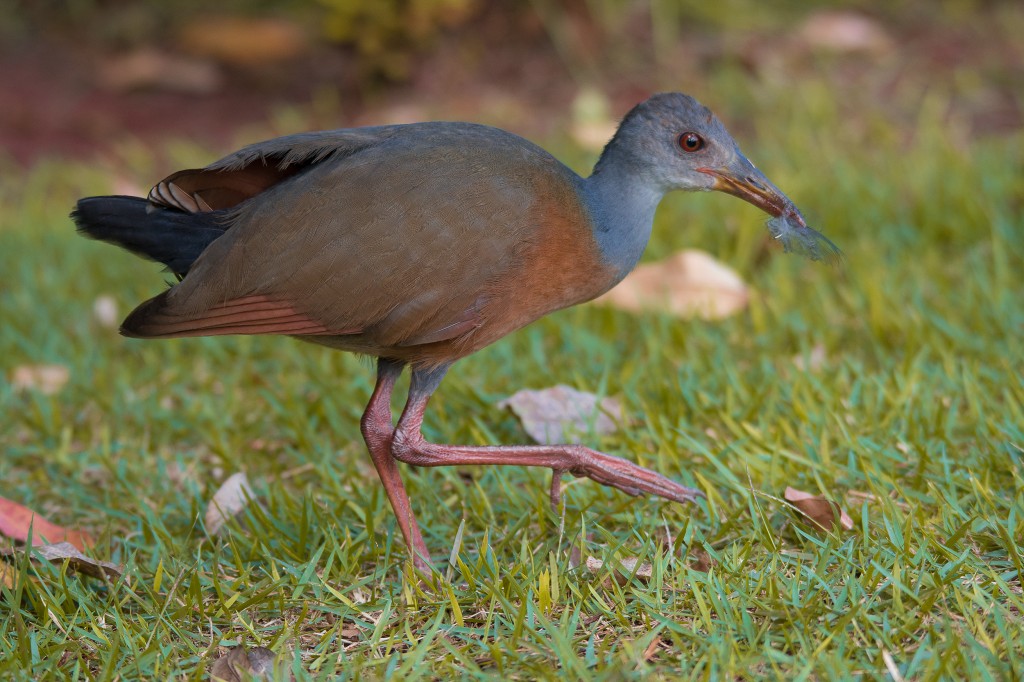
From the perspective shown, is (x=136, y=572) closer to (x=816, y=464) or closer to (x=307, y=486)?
(x=307, y=486)

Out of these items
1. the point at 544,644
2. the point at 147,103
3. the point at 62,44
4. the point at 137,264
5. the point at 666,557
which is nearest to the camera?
the point at 544,644

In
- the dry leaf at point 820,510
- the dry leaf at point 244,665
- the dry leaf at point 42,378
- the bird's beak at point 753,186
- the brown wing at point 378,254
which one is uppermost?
the bird's beak at point 753,186

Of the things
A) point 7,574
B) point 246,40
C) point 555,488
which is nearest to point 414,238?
point 555,488

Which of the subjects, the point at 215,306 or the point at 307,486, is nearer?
the point at 215,306

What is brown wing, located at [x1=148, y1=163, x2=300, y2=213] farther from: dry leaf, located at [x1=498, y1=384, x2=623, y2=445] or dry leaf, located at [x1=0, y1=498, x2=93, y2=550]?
dry leaf, located at [x1=498, y1=384, x2=623, y2=445]

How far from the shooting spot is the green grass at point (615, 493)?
2598 mm

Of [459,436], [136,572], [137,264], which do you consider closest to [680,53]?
[137,264]

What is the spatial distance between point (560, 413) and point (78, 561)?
1.54 meters

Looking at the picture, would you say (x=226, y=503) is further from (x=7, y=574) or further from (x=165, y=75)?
(x=165, y=75)

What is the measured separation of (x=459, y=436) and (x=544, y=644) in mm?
1328

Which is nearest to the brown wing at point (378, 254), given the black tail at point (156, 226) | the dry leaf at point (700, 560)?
the black tail at point (156, 226)

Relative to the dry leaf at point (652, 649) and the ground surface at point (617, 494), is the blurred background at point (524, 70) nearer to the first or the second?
the ground surface at point (617, 494)

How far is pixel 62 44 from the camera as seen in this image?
30.2 feet

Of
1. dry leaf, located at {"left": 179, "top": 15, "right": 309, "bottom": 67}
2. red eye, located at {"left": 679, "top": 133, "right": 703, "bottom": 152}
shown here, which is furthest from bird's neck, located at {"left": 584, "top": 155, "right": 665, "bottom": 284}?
dry leaf, located at {"left": 179, "top": 15, "right": 309, "bottom": 67}
